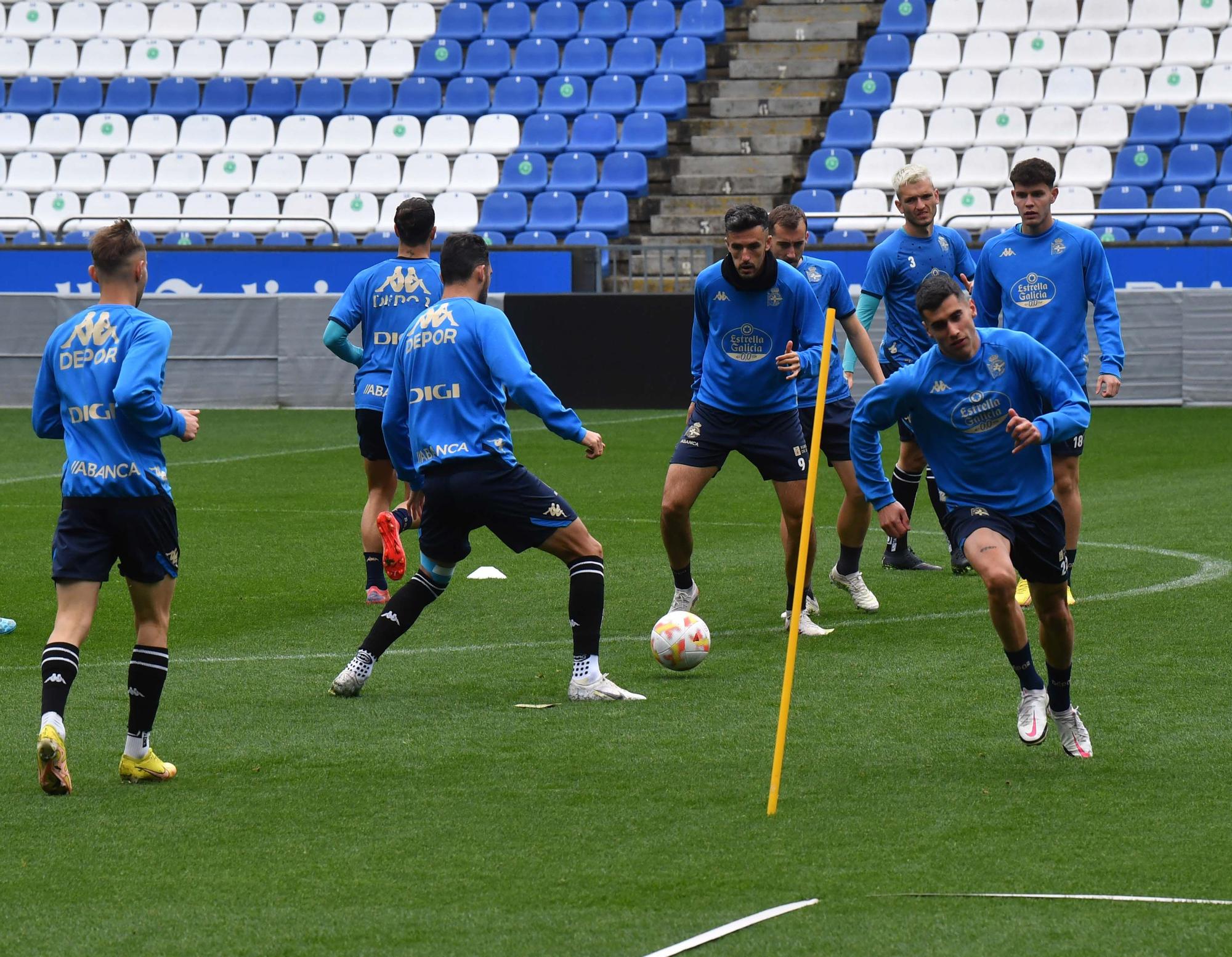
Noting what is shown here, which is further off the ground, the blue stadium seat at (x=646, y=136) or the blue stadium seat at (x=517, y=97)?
the blue stadium seat at (x=517, y=97)

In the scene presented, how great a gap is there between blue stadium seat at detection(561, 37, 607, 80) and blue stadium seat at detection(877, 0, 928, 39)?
13.4 ft

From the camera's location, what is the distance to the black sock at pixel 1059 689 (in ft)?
19.8

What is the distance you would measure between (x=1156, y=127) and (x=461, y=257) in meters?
18.8

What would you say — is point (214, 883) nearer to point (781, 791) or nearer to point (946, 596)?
point (781, 791)

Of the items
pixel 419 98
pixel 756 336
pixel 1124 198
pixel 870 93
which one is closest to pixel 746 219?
pixel 756 336

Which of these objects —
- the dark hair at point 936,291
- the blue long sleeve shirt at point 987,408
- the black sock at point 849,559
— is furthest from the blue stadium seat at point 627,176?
the dark hair at point 936,291

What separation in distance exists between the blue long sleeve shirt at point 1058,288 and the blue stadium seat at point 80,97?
2168cm

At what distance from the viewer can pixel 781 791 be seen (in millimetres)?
5578

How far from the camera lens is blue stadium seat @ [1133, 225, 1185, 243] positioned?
21197mm

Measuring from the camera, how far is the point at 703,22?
26734 mm

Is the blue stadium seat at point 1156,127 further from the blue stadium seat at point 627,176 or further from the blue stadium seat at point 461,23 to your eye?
the blue stadium seat at point 461,23

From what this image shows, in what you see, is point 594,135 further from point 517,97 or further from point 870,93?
point 870,93

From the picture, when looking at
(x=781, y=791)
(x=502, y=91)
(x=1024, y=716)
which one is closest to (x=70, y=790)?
(x=781, y=791)

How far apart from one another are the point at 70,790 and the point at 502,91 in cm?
2185
